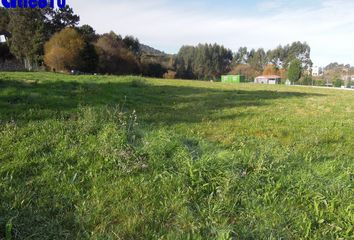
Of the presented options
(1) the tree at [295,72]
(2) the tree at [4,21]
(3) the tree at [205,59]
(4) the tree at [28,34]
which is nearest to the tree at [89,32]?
(2) the tree at [4,21]

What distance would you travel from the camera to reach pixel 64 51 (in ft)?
128

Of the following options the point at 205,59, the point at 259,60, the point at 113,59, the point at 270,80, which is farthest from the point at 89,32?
the point at 259,60

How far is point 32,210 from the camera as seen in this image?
2.65 metres

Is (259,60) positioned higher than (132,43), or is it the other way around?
(132,43)

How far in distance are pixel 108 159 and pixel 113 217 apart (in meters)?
1.17

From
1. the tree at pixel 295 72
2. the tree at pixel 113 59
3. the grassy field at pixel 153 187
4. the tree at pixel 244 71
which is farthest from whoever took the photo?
the tree at pixel 244 71

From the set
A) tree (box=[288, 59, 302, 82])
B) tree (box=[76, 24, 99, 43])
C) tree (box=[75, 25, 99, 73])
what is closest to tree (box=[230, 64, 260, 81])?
tree (box=[288, 59, 302, 82])

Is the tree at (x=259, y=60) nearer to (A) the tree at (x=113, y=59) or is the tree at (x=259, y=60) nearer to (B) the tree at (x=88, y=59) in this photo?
(A) the tree at (x=113, y=59)

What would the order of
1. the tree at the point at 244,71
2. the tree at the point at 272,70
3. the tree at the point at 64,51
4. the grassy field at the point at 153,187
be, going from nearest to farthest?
1. the grassy field at the point at 153,187
2. the tree at the point at 64,51
3. the tree at the point at 272,70
4. the tree at the point at 244,71

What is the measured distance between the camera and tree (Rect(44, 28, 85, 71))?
39.1m

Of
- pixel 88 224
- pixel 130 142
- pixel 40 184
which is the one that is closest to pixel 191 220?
pixel 88 224

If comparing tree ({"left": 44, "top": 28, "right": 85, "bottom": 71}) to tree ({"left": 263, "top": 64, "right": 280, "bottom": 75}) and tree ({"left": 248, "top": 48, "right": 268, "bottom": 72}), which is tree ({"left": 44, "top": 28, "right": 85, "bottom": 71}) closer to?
tree ({"left": 263, "top": 64, "right": 280, "bottom": 75})

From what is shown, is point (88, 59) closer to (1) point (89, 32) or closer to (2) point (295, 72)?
(1) point (89, 32)

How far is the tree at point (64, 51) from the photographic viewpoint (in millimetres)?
39125
